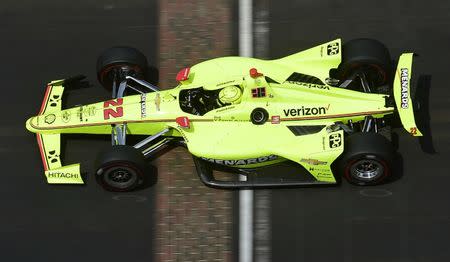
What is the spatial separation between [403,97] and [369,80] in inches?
51.3

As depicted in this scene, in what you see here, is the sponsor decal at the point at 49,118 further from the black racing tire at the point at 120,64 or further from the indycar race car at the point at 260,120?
the black racing tire at the point at 120,64

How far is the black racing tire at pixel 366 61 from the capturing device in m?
13.2

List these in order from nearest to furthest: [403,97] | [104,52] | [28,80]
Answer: [403,97] → [104,52] → [28,80]

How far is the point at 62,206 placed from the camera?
13305 millimetres

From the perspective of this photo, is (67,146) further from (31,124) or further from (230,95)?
(230,95)

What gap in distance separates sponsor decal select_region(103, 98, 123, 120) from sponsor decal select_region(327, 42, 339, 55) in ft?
12.8

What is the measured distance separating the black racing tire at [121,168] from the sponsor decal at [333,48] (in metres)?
3.92

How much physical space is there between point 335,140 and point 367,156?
59 centimetres

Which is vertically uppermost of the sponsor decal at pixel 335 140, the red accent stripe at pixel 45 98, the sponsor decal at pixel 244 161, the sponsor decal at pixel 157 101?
the red accent stripe at pixel 45 98

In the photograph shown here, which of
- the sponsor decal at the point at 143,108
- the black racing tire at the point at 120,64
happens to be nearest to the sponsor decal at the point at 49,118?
the black racing tire at the point at 120,64

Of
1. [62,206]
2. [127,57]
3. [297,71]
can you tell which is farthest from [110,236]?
[297,71]

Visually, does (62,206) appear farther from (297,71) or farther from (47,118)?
(297,71)

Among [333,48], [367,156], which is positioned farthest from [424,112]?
[367,156]

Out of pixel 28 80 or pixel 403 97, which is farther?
pixel 28 80
